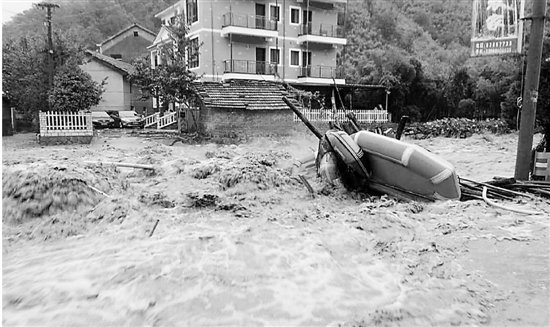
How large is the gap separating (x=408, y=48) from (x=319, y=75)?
21.4 m

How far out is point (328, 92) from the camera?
104ft

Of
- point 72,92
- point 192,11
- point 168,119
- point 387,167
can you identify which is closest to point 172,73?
point 72,92

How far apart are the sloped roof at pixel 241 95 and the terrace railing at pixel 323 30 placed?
38.0ft

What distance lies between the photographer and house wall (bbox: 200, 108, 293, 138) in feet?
63.8

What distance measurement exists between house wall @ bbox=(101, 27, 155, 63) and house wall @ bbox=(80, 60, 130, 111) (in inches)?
509

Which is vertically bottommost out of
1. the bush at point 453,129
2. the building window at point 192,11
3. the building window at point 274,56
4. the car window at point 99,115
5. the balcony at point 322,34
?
the bush at point 453,129

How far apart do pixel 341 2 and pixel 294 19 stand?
4.21 m

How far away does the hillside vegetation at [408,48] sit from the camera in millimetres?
23812

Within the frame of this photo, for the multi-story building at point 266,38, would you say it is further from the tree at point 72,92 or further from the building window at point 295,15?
the tree at point 72,92

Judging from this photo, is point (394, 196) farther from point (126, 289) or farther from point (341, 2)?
point (341, 2)

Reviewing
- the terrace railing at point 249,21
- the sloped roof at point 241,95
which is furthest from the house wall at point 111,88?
the sloped roof at point 241,95

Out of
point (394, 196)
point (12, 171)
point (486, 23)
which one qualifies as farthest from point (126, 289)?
point (486, 23)

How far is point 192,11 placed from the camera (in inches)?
1184

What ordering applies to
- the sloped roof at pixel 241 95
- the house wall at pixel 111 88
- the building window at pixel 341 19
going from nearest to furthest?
the sloped roof at pixel 241 95
the house wall at pixel 111 88
the building window at pixel 341 19
